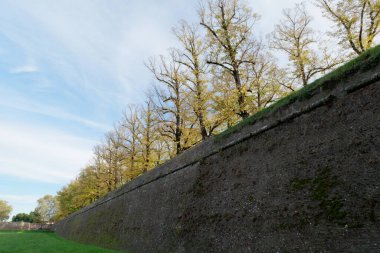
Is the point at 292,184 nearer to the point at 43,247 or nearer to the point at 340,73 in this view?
the point at 340,73

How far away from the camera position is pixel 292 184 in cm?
578

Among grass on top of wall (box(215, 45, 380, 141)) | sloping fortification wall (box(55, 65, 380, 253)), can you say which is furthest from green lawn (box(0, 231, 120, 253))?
grass on top of wall (box(215, 45, 380, 141))

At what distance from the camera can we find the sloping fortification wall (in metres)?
4.57

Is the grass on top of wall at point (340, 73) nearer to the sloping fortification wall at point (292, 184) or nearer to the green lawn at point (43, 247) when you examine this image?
the sloping fortification wall at point (292, 184)

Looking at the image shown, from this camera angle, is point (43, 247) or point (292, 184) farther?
point (43, 247)

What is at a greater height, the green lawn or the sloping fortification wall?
the sloping fortification wall

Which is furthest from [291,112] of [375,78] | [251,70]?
[251,70]

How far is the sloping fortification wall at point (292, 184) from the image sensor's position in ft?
15.0

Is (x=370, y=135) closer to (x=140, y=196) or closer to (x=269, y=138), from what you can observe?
(x=269, y=138)

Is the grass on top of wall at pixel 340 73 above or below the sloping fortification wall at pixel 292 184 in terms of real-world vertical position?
above

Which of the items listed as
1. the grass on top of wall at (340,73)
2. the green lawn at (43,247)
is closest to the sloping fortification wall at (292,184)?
the grass on top of wall at (340,73)

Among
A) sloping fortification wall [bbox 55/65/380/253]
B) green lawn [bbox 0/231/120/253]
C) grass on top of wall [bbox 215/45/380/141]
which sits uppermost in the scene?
grass on top of wall [bbox 215/45/380/141]

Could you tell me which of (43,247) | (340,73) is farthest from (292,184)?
(43,247)

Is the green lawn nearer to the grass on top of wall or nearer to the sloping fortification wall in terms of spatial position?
the sloping fortification wall
